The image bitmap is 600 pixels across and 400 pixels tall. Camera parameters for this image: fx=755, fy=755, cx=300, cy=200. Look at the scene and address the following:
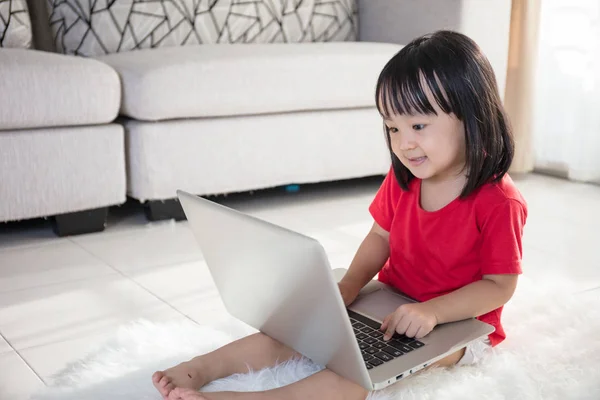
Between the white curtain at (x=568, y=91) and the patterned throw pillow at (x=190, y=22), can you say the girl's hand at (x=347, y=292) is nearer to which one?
the patterned throw pillow at (x=190, y=22)

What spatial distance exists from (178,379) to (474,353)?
0.41 meters

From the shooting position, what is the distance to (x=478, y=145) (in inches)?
39.4

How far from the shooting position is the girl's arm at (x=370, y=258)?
1.16 metres

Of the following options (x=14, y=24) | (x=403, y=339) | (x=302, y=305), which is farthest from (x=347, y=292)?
(x=14, y=24)

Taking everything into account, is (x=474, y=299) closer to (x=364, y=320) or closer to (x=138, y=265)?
(x=364, y=320)

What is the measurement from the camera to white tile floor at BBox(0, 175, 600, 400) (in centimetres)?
121

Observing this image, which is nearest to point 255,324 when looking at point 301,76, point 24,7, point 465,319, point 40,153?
point 465,319

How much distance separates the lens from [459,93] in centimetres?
99

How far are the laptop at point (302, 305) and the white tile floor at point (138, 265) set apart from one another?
31cm

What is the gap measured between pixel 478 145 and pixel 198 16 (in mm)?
1492

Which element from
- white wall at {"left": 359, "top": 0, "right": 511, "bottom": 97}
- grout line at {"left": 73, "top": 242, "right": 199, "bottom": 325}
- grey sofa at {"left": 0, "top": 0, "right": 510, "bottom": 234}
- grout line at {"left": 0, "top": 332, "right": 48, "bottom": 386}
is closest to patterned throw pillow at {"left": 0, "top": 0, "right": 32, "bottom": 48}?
grey sofa at {"left": 0, "top": 0, "right": 510, "bottom": 234}

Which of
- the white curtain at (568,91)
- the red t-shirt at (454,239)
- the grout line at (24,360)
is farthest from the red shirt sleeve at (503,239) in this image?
the white curtain at (568,91)

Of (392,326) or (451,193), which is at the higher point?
(451,193)

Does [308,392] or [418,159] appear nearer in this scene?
[308,392]
